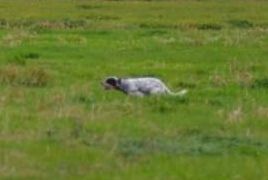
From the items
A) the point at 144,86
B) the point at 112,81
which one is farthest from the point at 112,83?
the point at 144,86

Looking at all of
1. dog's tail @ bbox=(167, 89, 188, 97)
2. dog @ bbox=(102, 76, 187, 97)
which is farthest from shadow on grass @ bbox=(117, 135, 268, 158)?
dog @ bbox=(102, 76, 187, 97)

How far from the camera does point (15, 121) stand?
14.5 metres

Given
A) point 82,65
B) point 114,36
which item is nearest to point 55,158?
point 82,65

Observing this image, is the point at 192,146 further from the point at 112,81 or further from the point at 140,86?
the point at 112,81

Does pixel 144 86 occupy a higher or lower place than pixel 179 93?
higher

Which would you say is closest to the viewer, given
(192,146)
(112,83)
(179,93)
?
(192,146)

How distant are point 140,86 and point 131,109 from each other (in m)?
2.58

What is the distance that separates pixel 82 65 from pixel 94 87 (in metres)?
4.66

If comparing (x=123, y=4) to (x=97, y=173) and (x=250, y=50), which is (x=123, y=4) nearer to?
(x=250, y=50)

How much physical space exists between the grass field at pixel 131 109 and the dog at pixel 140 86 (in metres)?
0.33

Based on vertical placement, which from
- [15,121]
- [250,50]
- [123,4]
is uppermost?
[15,121]

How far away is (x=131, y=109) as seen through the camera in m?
16.0

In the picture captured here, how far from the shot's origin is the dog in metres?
18.3

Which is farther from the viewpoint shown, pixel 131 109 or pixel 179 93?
pixel 179 93
